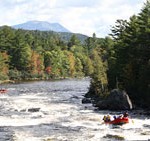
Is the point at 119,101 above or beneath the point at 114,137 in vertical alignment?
above

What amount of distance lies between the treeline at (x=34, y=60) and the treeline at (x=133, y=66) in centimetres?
6589

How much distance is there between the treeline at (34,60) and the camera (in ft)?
464

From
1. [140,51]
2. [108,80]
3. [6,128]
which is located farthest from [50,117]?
[108,80]

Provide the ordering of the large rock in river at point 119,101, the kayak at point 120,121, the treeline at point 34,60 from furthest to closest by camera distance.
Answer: the treeline at point 34,60 → the large rock in river at point 119,101 → the kayak at point 120,121

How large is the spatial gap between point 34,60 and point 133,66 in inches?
3723

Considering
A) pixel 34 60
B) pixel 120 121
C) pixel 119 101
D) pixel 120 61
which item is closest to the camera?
pixel 120 121

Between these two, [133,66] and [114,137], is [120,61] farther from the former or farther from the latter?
[114,137]

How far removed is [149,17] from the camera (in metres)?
63.0

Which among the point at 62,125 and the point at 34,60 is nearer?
the point at 62,125

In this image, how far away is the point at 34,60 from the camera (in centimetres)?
15200

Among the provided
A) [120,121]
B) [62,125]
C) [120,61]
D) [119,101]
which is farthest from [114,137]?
[120,61]

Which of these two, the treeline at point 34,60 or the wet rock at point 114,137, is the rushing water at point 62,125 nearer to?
the wet rock at point 114,137

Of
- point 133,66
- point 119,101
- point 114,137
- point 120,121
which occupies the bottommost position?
point 114,137

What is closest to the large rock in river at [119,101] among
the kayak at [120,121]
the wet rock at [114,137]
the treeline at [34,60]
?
the kayak at [120,121]
